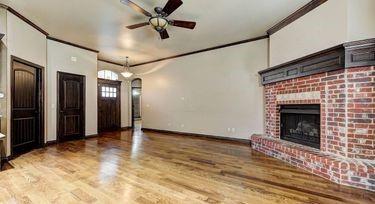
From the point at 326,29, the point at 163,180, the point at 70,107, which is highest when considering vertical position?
the point at 326,29

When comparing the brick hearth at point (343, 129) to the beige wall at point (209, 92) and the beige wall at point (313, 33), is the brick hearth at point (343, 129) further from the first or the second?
the beige wall at point (209, 92)

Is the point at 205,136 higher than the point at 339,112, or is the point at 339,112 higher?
the point at 339,112

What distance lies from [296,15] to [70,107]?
20.7 feet

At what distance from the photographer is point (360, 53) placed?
265 cm

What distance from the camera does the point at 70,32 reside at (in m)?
4.87

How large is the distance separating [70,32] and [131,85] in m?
4.08

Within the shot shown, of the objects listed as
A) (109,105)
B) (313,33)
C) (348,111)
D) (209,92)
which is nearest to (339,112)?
(348,111)

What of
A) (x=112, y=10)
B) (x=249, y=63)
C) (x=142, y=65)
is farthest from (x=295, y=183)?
(x=142, y=65)

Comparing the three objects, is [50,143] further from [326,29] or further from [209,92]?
[326,29]

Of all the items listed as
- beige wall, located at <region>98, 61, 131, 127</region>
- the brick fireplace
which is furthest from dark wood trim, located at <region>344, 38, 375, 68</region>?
beige wall, located at <region>98, 61, 131, 127</region>

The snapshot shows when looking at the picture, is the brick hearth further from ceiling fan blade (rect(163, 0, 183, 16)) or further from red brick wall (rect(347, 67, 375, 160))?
ceiling fan blade (rect(163, 0, 183, 16))

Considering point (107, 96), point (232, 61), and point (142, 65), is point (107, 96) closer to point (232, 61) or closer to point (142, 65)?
point (142, 65)

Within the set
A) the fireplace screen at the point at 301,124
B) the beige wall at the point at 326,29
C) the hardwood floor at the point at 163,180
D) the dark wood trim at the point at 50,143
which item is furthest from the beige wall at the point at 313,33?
the dark wood trim at the point at 50,143

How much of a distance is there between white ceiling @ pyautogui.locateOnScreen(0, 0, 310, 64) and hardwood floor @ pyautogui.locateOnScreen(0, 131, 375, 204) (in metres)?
2.91
